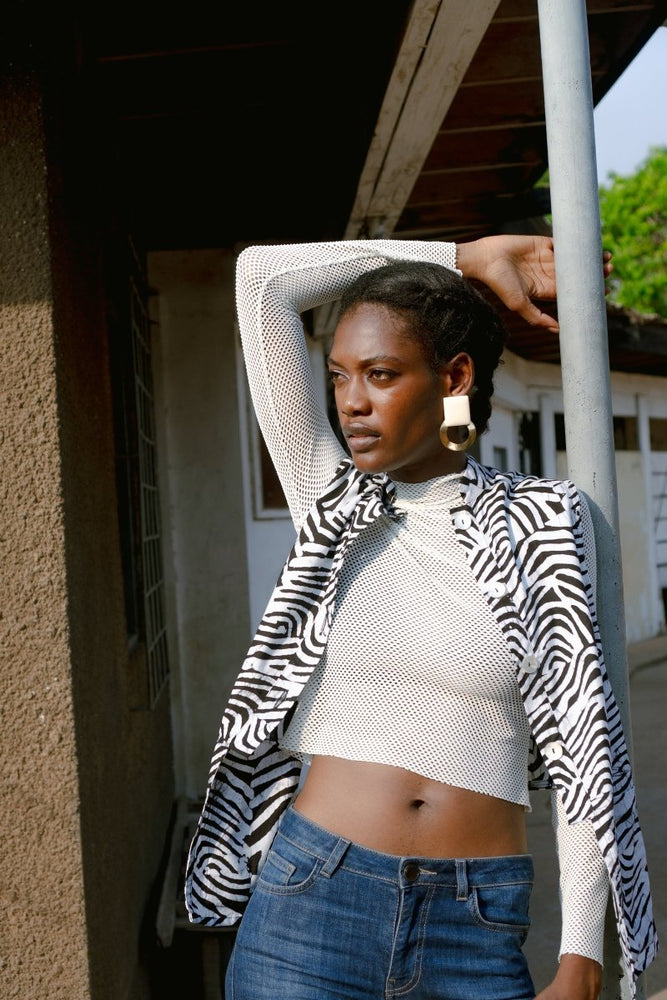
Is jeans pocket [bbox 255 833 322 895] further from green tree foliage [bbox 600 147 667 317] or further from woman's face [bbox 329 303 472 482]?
green tree foliage [bbox 600 147 667 317]

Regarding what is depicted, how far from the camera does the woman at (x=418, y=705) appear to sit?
1585mm

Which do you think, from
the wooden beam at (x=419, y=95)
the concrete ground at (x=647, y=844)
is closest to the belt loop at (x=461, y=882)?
the concrete ground at (x=647, y=844)

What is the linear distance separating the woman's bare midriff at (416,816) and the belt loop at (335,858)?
2 cm

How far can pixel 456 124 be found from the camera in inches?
160

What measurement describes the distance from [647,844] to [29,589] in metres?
3.89

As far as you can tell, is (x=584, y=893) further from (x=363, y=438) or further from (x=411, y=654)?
(x=363, y=438)

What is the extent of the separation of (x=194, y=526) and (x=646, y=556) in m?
9.62

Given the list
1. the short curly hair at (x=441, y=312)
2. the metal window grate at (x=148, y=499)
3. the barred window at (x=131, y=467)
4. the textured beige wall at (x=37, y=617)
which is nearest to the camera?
the short curly hair at (x=441, y=312)

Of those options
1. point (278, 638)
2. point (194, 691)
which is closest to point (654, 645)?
point (194, 691)

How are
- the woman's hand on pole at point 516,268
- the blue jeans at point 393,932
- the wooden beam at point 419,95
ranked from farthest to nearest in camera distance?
the wooden beam at point 419,95
the woman's hand on pole at point 516,268
the blue jeans at point 393,932

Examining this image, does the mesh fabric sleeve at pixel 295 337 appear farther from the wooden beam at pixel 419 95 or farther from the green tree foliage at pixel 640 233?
the green tree foliage at pixel 640 233

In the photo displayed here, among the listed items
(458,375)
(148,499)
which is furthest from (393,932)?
(148,499)

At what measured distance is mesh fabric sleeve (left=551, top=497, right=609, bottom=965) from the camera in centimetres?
154

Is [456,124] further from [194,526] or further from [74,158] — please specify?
[194,526]
